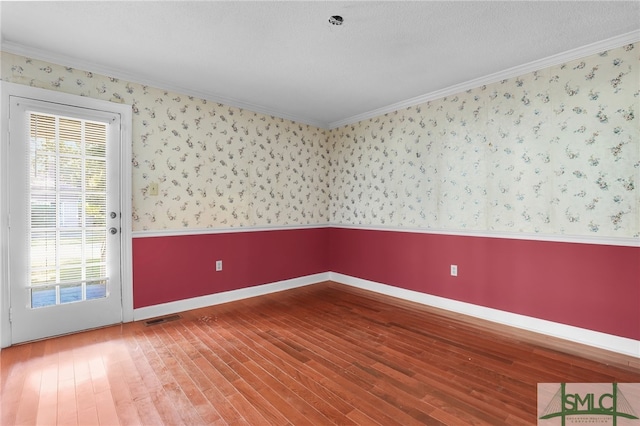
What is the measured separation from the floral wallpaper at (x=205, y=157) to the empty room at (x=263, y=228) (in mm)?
23

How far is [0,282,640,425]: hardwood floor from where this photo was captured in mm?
1752

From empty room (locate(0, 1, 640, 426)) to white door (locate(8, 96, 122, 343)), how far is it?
0.02 m

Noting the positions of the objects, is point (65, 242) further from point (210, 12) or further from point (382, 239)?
point (382, 239)

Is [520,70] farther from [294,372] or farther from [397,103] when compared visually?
[294,372]

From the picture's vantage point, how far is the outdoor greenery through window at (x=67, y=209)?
268 centimetres

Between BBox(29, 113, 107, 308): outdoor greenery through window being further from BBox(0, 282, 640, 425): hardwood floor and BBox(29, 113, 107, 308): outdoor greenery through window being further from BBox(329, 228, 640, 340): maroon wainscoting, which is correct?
BBox(329, 228, 640, 340): maroon wainscoting

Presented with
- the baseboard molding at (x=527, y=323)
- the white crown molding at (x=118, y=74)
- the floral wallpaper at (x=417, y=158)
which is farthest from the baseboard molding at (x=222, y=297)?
the white crown molding at (x=118, y=74)

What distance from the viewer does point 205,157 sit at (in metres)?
3.65

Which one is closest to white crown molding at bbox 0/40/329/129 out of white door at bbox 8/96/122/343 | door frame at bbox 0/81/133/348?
door frame at bbox 0/81/133/348

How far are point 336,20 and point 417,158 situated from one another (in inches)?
81.8

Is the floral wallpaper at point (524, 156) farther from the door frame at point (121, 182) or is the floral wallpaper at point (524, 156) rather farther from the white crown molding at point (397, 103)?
the door frame at point (121, 182)

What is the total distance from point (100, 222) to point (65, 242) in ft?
1.03

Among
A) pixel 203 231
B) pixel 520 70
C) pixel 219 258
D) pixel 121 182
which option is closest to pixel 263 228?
pixel 219 258

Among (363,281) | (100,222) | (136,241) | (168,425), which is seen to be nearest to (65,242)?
(100,222)
